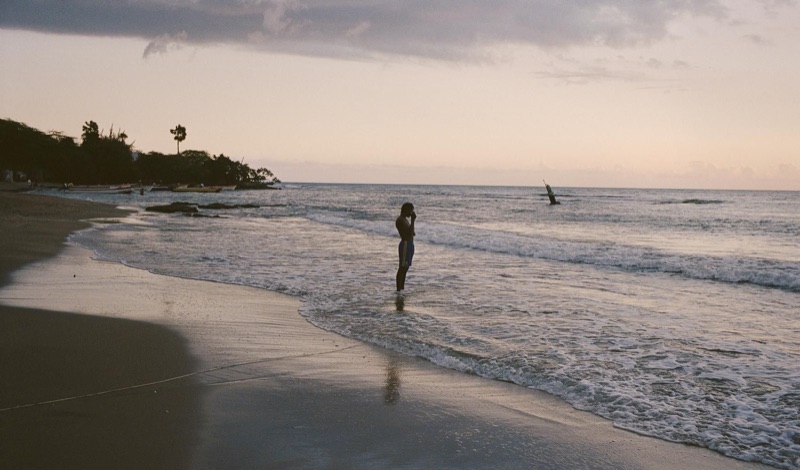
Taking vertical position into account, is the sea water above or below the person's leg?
below

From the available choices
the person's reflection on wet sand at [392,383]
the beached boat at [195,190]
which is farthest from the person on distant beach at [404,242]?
the beached boat at [195,190]

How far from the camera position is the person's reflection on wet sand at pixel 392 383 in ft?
18.0

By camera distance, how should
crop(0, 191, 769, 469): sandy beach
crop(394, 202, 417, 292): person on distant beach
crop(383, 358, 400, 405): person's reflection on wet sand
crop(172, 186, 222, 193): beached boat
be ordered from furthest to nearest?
crop(172, 186, 222, 193): beached boat → crop(394, 202, 417, 292): person on distant beach → crop(383, 358, 400, 405): person's reflection on wet sand → crop(0, 191, 769, 469): sandy beach

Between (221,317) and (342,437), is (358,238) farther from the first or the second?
(342,437)

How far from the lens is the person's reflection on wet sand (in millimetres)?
5481

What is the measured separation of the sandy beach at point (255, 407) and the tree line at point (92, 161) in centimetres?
8739

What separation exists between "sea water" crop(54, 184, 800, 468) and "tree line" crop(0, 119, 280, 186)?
72230 mm

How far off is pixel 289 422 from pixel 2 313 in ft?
19.2

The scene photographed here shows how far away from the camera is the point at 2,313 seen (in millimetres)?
8172

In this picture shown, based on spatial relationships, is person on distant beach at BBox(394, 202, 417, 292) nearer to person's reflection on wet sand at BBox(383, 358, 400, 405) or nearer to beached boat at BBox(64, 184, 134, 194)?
person's reflection on wet sand at BBox(383, 358, 400, 405)

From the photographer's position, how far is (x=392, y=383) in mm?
6004

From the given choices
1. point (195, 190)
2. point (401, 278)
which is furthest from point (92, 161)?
point (401, 278)

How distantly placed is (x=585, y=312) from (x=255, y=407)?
6.66 metres

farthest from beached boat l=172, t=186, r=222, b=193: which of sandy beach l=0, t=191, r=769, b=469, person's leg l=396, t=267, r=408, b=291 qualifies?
sandy beach l=0, t=191, r=769, b=469
